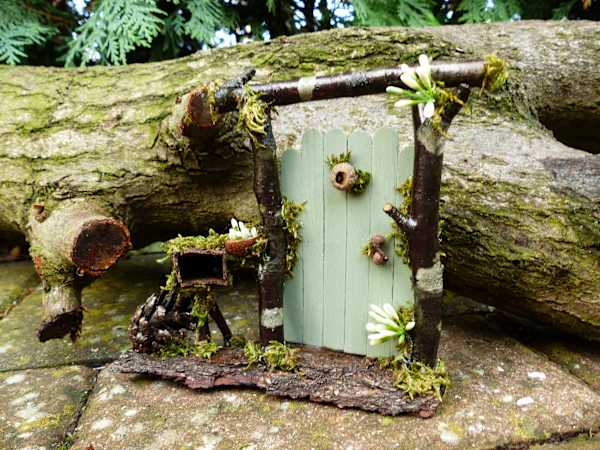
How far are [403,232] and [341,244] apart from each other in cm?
27

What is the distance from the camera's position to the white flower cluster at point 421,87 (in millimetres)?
1547

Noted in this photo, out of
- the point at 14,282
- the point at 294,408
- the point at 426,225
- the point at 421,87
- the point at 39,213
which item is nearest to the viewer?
the point at 421,87

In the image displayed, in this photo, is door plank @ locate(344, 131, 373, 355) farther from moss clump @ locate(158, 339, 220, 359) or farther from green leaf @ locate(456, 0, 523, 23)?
green leaf @ locate(456, 0, 523, 23)

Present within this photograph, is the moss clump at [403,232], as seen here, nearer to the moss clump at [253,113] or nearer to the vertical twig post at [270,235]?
the vertical twig post at [270,235]

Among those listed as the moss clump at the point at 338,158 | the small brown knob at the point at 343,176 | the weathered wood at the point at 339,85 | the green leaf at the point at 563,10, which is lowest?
the small brown knob at the point at 343,176

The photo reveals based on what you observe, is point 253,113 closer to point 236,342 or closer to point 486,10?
point 236,342

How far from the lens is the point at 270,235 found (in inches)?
76.0

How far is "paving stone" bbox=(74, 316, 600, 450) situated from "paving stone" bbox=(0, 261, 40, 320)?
1426 mm

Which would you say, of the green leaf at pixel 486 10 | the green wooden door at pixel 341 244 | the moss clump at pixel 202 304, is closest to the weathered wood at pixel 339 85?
the green wooden door at pixel 341 244

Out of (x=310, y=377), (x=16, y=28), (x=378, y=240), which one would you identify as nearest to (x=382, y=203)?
(x=378, y=240)

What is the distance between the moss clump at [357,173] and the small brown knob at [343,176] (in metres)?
0.02

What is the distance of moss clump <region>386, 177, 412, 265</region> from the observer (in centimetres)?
179

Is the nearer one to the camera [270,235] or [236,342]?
[270,235]

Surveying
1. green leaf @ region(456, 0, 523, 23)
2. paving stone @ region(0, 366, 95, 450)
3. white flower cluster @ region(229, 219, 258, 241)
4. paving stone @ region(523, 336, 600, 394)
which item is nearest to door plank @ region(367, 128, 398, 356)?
white flower cluster @ region(229, 219, 258, 241)
